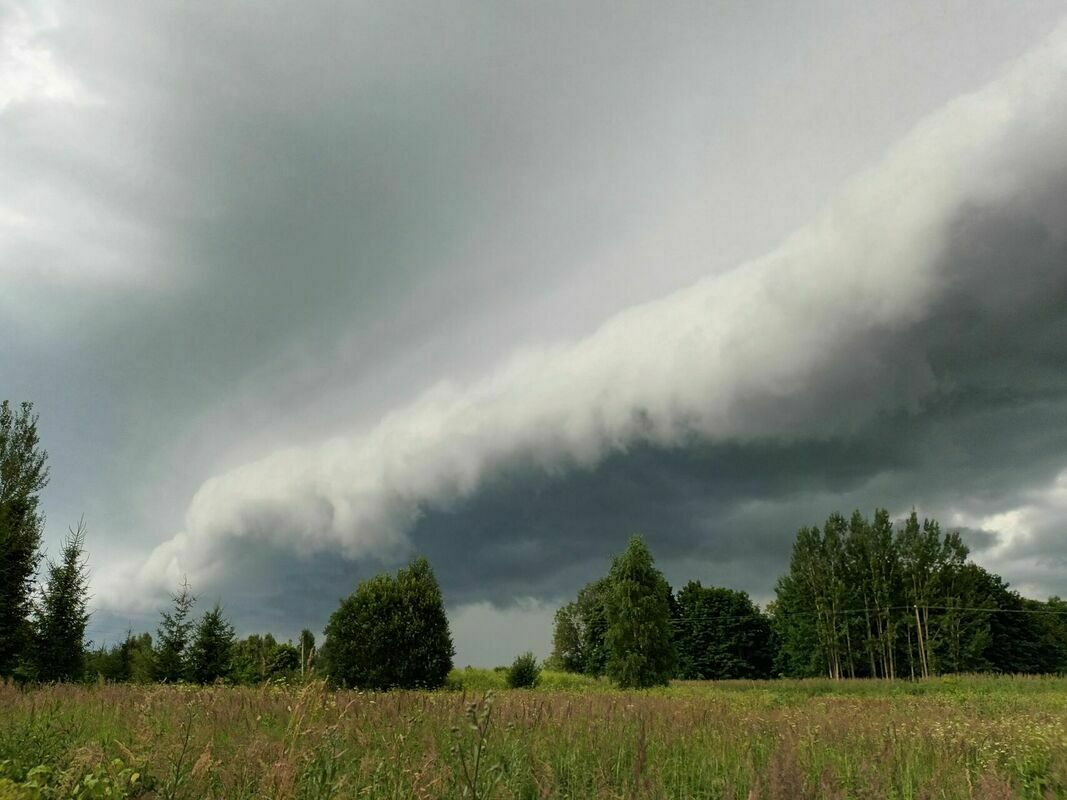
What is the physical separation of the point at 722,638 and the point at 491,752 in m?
70.3

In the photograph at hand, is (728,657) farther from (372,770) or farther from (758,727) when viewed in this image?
(372,770)

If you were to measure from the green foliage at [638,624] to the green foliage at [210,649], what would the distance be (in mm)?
15691

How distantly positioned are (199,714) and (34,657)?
21.0 m

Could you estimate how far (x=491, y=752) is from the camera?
5.36 meters

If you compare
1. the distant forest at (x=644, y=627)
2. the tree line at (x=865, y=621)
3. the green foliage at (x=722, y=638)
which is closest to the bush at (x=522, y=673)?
the distant forest at (x=644, y=627)

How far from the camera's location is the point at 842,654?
5884cm

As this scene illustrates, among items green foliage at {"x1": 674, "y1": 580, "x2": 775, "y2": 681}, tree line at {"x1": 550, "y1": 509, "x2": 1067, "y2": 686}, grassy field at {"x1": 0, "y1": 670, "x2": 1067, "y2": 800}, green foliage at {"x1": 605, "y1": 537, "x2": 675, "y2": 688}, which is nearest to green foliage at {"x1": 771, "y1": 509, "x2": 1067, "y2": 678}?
tree line at {"x1": 550, "y1": 509, "x2": 1067, "y2": 686}

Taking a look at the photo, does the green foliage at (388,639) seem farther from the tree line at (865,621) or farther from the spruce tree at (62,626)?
the tree line at (865,621)

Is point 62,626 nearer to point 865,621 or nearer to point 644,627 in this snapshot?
point 644,627

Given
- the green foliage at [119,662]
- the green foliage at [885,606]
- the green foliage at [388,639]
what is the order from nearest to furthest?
the green foliage at [388,639]
the green foliage at [119,662]
the green foliage at [885,606]

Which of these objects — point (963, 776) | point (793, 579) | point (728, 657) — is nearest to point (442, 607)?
point (963, 776)

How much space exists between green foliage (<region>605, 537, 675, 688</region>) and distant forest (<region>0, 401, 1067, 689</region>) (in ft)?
0.19

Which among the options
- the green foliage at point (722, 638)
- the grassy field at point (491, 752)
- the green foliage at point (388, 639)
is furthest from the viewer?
the green foliage at point (722, 638)

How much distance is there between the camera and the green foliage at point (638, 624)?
28234 mm
